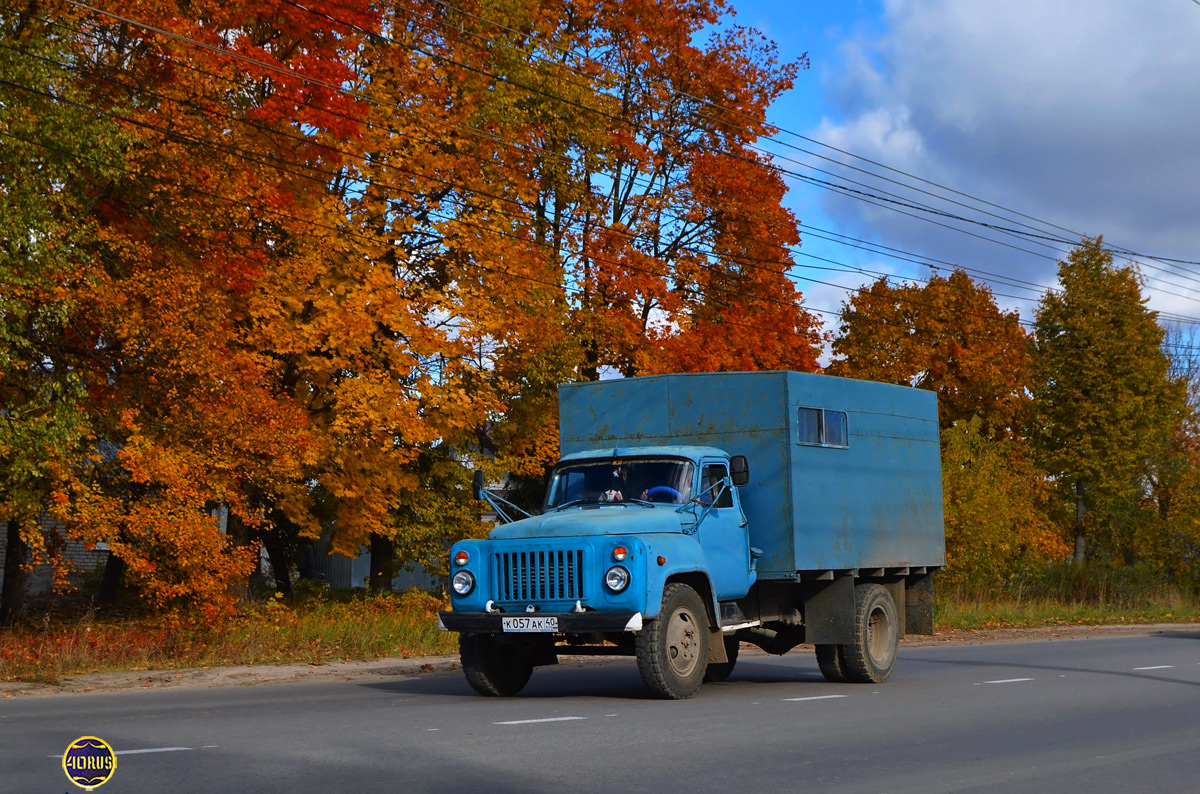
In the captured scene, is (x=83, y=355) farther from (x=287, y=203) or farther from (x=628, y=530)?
(x=628, y=530)

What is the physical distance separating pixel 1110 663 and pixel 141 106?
1704 centimetres

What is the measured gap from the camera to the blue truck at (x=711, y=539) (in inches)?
499

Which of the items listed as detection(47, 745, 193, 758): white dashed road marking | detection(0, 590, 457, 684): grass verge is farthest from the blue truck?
detection(0, 590, 457, 684): grass verge

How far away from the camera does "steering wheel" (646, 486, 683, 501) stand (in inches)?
542

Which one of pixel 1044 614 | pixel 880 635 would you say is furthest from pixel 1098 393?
pixel 880 635

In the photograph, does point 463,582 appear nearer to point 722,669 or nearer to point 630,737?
point 630,737

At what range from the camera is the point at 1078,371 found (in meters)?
52.0

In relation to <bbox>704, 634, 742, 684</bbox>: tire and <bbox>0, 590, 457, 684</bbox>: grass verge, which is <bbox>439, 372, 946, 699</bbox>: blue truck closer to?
<bbox>704, 634, 742, 684</bbox>: tire

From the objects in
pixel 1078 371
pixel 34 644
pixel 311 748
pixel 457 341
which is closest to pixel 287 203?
pixel 457 341

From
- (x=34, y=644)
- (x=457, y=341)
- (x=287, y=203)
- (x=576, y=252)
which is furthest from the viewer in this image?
(x=576, y=252)

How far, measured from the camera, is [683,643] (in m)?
13.0

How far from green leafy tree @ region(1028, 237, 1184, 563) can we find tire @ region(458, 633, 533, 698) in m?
40.5

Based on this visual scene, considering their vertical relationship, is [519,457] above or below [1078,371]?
below

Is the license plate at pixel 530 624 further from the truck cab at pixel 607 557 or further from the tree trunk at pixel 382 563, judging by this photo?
the tree trunk at pixel 382 563
